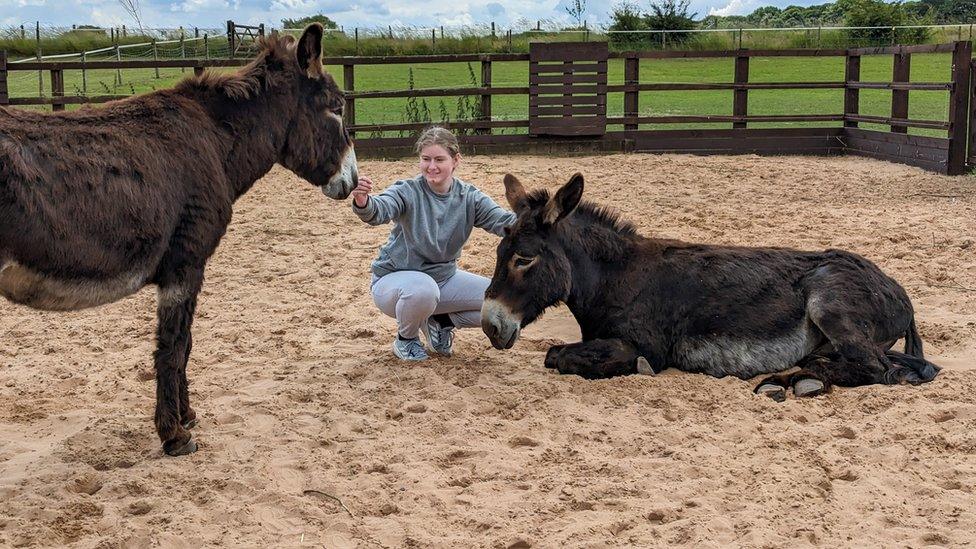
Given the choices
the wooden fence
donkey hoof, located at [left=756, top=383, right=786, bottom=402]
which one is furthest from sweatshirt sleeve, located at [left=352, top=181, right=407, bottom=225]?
the wooden fence

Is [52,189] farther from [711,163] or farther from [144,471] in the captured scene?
[711,163]

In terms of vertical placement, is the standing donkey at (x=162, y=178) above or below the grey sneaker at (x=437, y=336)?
above

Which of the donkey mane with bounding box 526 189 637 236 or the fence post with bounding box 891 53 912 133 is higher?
the fence post with bounding box 891 53 912 133

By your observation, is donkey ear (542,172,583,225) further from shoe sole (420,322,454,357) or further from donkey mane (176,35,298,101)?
donkey mane (176,35,298,101)

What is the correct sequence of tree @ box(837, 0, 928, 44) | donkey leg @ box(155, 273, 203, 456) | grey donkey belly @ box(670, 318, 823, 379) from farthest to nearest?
tree @ box(837, 0, 928, 44) < grey donkey belly @ box(670, 318, 823, 379) < donkey leg @ box(155, 273, 203, 456)

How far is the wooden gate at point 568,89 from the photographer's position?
15.3 m

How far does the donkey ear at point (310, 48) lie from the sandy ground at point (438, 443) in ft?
6.15

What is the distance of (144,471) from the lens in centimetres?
407

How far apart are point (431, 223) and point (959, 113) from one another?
10118 millimetres

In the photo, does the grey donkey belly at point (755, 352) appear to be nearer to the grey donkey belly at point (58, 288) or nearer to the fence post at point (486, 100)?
the grey donkey belly at point (58, 288)

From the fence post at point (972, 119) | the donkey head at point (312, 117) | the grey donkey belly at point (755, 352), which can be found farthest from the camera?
the fence post at point (972, 119)

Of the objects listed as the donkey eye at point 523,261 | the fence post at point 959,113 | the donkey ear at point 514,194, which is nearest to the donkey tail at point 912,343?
the donkey eye at point 523,261

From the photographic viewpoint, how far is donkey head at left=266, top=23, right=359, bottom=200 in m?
4.70

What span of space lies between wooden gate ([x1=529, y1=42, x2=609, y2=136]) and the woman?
32.5 ft
